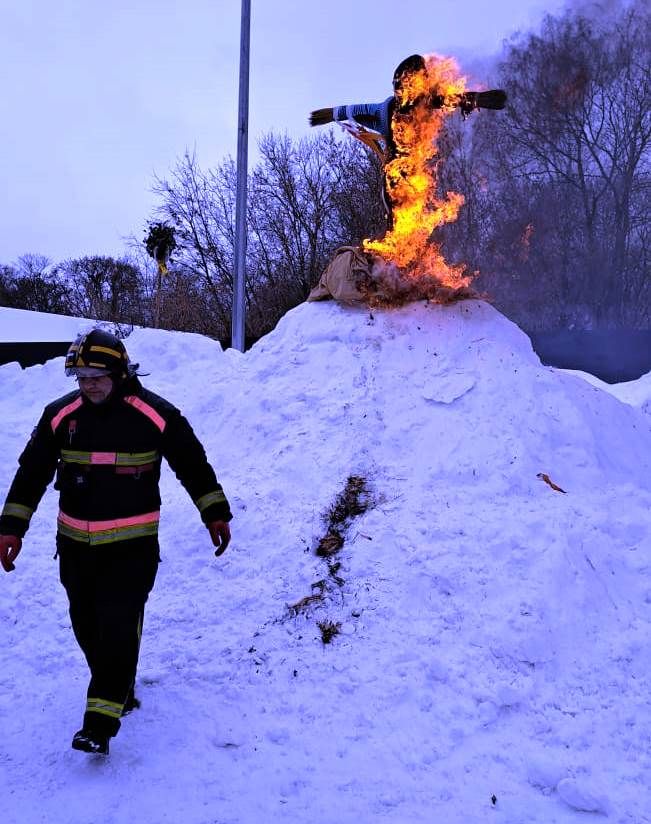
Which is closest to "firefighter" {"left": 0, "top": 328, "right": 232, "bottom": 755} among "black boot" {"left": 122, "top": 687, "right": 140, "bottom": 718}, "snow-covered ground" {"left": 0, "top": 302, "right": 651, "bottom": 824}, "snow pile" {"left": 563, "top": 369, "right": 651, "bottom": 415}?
"black boot" {"left": 122, "top": 687, "right": 140, "bottom": 718}

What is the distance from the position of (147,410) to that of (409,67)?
217 inches

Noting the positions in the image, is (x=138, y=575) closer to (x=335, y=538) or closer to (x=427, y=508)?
(x=335, y=538)

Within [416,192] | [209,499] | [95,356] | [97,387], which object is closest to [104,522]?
[209,499]

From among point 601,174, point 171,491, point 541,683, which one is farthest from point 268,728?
point 601,174

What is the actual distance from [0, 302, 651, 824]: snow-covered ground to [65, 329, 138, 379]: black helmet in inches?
70.2

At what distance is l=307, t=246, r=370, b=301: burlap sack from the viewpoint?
6691 millimetres

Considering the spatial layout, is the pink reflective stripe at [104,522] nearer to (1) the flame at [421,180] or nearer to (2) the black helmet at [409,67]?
(1) the flame at [421,180]

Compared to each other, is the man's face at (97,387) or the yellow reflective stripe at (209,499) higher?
the man's face at (97,387)

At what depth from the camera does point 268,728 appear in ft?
10.0

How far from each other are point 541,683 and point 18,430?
19.9ft

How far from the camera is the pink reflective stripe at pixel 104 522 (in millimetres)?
A: 2828

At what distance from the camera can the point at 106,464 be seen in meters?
2.86

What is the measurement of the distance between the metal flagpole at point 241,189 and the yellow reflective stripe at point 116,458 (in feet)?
23.6

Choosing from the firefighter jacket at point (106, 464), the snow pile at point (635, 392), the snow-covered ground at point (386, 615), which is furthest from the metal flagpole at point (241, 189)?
the firefighter jacket at point (106, 464)
